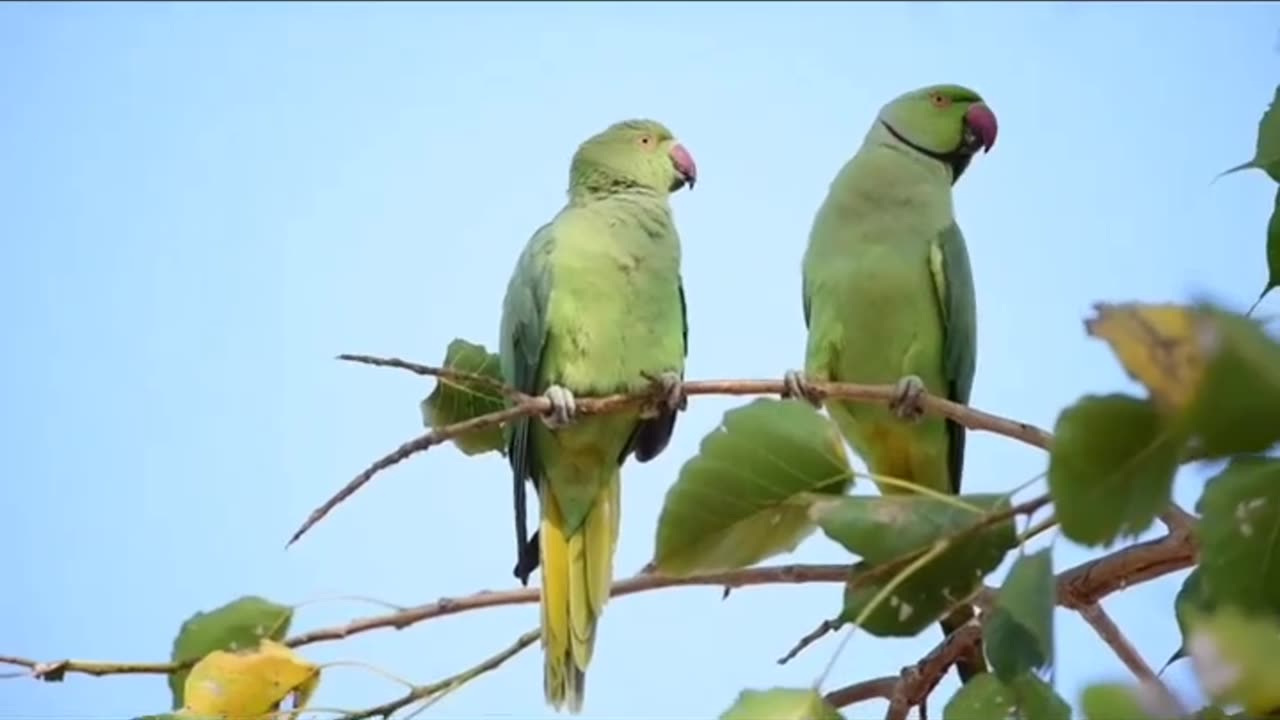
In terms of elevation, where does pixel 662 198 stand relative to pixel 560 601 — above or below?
above

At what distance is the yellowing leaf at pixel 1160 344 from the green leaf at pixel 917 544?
40 cm

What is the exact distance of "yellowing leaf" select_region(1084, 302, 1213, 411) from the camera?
942 millimetres

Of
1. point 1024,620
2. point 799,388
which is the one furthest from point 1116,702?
point 799,388

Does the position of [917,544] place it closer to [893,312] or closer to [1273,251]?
[1273,251]

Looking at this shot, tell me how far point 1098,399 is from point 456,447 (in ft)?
4.61

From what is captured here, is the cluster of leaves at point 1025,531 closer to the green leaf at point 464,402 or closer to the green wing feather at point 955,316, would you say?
the green leaf at point 464,402

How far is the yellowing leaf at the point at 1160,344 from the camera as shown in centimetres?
94

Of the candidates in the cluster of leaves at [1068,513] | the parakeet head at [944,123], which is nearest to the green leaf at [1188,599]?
the cluster of leaves at [1068,513]

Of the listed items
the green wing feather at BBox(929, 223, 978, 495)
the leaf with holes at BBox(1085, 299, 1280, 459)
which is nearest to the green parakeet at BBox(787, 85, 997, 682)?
the green wing feather at BBox(929, 223, 978, 495)

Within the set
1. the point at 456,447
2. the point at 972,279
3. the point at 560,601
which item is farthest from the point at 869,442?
the point at 456,447

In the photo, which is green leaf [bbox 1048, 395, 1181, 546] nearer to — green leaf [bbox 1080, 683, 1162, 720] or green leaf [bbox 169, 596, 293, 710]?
green leaf [bbox 1080, 683, 1162, 720]

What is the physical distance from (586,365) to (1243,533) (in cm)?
157

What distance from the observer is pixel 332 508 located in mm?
1644

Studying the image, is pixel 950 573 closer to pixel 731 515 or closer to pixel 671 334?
pixel 731 515
